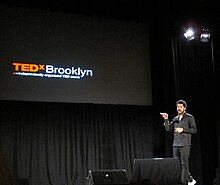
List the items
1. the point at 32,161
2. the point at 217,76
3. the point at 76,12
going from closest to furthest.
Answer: the point at 217,76 < the point at 32,161 < the point at 76,12

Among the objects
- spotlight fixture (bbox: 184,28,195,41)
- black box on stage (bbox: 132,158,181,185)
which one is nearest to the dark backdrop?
spotlight fixture (bbox: 184,28,195,41)

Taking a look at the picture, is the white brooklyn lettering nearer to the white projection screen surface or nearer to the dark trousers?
the white projection screen surface

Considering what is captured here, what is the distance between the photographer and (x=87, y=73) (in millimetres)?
6711

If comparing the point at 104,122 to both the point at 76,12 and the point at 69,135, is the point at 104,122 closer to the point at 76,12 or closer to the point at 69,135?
the point at 69,135

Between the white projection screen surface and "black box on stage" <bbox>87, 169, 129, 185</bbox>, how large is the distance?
9.60 feet

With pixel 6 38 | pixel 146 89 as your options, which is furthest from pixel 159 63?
pixel 6 38

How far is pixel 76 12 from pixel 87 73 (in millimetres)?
1208

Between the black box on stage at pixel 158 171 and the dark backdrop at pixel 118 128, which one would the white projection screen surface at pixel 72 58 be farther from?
the black box on stage at pixel 158 171

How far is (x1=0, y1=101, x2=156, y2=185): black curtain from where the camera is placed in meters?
6.32

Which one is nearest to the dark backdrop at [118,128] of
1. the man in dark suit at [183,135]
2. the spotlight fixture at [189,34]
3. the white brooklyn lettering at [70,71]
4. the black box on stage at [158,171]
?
the spotlight fixture at [189,34]

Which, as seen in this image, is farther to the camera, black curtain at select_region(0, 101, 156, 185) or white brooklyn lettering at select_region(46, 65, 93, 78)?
white brooklyn lettering at select_region(46, 65, 93, 78)

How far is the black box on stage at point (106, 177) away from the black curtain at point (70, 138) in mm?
2868

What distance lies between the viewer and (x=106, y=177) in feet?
12.4

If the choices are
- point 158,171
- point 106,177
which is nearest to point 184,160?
point 158,171
